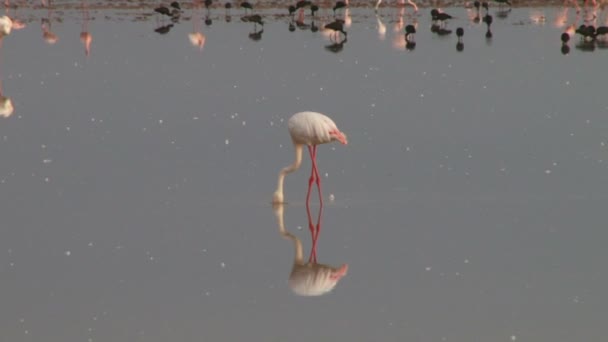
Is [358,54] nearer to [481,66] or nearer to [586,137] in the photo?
[481,66]

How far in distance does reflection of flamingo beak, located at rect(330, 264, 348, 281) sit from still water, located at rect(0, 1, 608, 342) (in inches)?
3.0

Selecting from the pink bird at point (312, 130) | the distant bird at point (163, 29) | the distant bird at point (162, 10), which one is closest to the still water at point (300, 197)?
the pink bird at point (312, 130)

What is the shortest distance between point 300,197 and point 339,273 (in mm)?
2256

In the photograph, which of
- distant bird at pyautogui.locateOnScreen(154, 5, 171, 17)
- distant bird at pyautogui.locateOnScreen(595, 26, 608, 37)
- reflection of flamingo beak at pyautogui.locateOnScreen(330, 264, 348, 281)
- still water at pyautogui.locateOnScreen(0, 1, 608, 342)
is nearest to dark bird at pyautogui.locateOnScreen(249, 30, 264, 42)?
still water at pyautogui.locateOnScreen(0, 1, 608, 342)

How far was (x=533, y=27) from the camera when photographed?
24.2 meters

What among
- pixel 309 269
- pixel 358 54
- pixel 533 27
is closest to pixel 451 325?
pixel 309 269

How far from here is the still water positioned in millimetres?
7809

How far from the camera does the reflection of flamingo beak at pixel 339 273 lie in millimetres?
8492

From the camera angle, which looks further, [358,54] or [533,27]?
[533,27]

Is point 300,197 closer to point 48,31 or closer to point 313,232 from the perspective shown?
point 313,232

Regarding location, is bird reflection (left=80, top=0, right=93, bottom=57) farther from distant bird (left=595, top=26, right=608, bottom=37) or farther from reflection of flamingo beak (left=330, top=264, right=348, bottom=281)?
reflection of flamingo beak (left=330, top=264, right=348, bottom=281)

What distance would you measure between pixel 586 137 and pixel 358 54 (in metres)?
7.46

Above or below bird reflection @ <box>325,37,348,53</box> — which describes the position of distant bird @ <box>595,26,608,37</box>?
above

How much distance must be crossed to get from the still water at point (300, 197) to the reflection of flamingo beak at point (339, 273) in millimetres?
76
